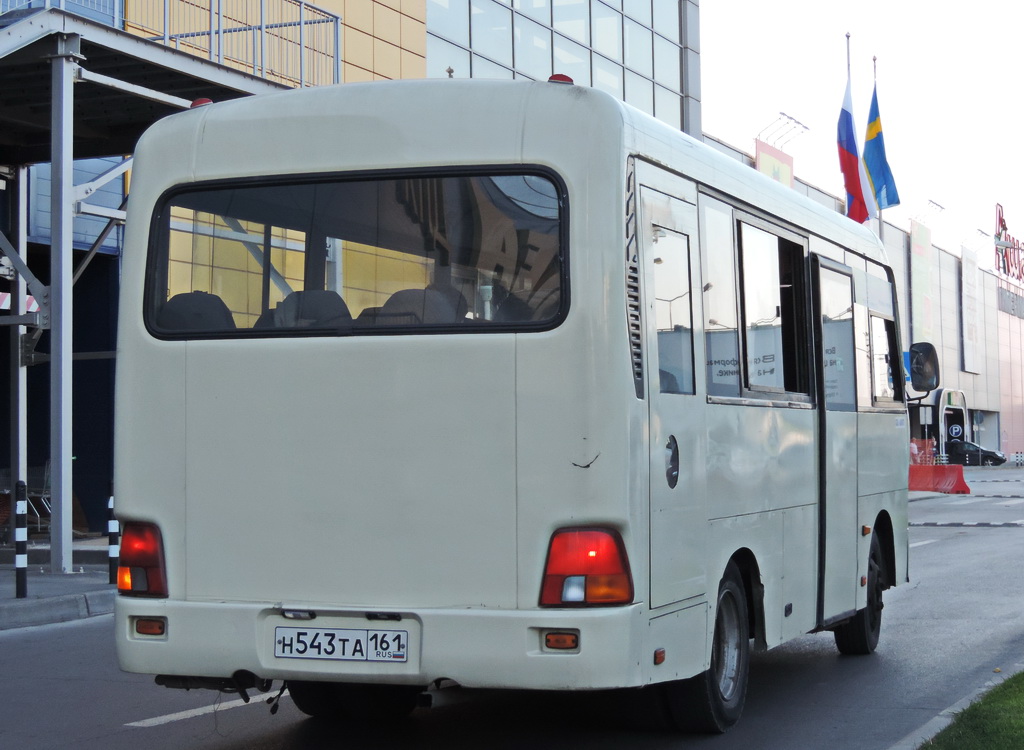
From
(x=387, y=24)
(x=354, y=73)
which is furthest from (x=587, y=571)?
(x=387, y=24)

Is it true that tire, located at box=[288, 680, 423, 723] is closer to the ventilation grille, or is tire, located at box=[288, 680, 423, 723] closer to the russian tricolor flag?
the ventilation grille

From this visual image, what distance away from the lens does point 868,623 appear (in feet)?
32.3

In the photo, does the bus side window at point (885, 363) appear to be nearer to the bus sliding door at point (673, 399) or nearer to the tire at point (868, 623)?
the tire at point (868, 623)

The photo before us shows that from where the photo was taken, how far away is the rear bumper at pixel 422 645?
5508 mm

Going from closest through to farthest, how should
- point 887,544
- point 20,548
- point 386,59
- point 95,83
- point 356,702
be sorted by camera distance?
point 356,702
point 887,544
point 20,548
point 95,83
point 386,59

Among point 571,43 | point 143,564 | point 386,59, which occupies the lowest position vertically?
point 143,564

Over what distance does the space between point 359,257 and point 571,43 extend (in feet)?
89.6

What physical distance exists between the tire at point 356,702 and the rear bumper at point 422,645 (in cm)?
141

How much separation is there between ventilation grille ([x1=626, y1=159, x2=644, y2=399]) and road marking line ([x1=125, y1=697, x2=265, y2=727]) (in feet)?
11.1

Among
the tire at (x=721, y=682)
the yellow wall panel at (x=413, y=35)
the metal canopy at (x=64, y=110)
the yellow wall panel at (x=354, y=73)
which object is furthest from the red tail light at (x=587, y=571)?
the yellow wall panel at (x=413, y=35)

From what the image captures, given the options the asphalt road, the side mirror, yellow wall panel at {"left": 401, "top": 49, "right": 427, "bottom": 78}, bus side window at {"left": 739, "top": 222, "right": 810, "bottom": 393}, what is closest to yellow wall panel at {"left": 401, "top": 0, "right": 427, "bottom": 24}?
yellow wall panel at {"left": 401, "top": 49, "right": 427, "bottom": 78}

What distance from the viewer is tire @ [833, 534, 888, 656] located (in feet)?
31.9

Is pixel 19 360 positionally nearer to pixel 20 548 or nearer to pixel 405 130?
pixel 20 548

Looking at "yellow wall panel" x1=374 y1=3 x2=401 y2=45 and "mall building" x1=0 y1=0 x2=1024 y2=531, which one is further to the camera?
"yellow wall panel" x1=374 y1=3 x2=401 y2=45
